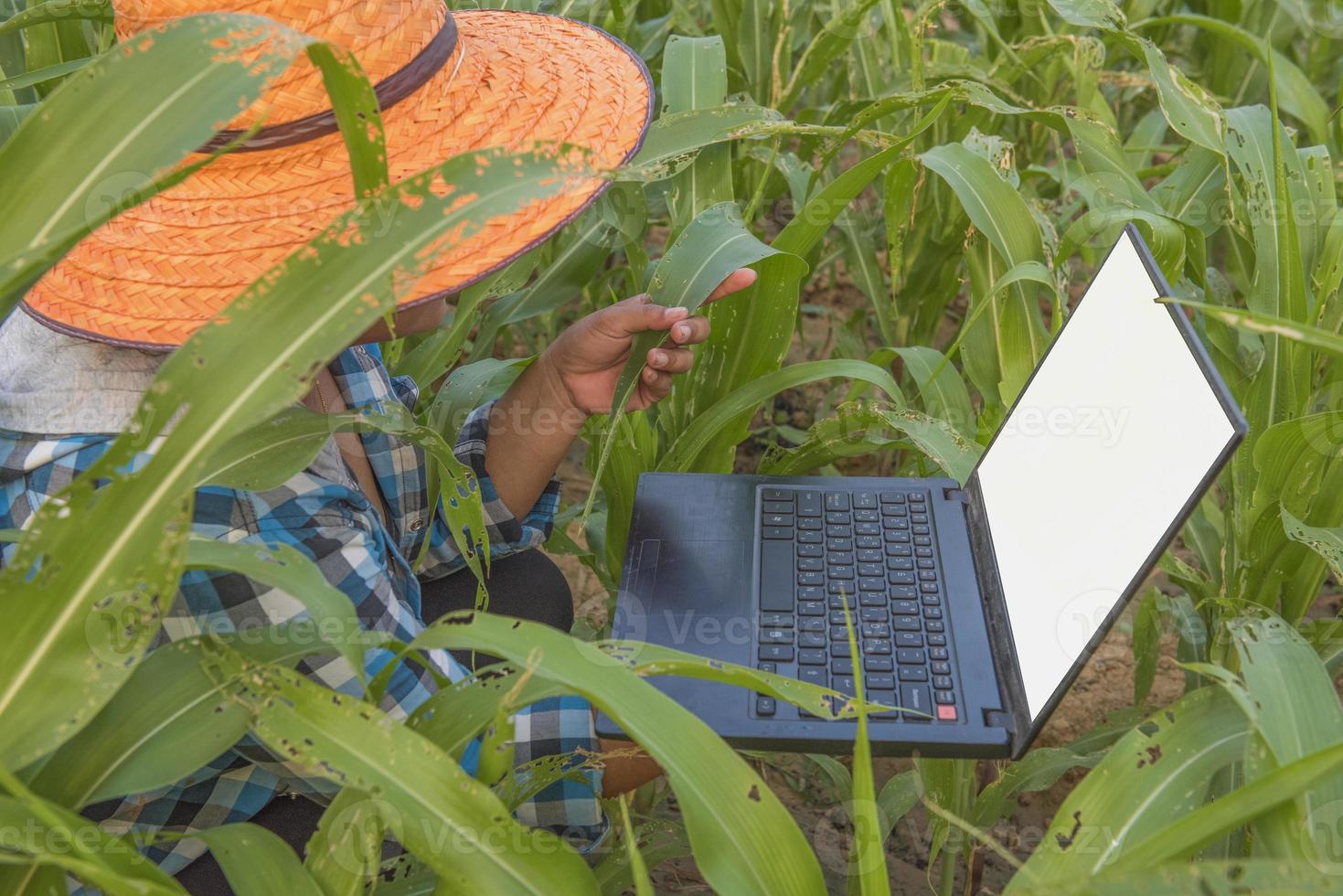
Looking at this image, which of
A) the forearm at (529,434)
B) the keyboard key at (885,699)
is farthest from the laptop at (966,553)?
the forearm at (529,434)

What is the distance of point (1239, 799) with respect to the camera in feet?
1.63

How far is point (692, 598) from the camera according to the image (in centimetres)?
86

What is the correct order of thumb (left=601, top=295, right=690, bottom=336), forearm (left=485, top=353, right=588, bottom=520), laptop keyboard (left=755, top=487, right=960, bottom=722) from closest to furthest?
laptop keyboard (left=755, top=487, right=960, bottom=722), thumb (left=601, top=295, right=690, bottom=336), forearm (left=485, top=353, right=588, bottom=520)

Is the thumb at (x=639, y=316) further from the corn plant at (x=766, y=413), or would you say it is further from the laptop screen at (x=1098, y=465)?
the laptop screen at (x=1098, y=465)

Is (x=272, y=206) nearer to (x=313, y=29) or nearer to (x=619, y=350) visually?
(x=313, y=29)

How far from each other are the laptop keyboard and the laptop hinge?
0.03 m

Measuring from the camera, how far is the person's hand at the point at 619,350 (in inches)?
35.5

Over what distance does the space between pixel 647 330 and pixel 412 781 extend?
0.47 m

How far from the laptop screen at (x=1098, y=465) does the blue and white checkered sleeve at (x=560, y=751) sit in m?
0.31

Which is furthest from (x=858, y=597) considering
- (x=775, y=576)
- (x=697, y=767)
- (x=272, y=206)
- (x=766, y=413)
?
(x=766, y=413)

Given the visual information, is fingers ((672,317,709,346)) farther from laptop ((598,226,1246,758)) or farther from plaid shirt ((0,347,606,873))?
plaid shirt ((0,347,606,873))

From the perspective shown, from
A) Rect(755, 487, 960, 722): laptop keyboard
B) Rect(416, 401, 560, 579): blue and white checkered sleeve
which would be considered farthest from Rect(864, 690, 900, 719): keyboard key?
Rect(416, 401, 560, 579): blue and white checkered sleeve

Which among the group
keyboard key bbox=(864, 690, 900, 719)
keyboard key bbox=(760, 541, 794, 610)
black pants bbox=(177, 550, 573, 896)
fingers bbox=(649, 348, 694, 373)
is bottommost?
black pants bbox=(177, 550, 573, 896)

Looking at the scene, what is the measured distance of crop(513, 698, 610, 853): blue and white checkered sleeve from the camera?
82 centimetres
